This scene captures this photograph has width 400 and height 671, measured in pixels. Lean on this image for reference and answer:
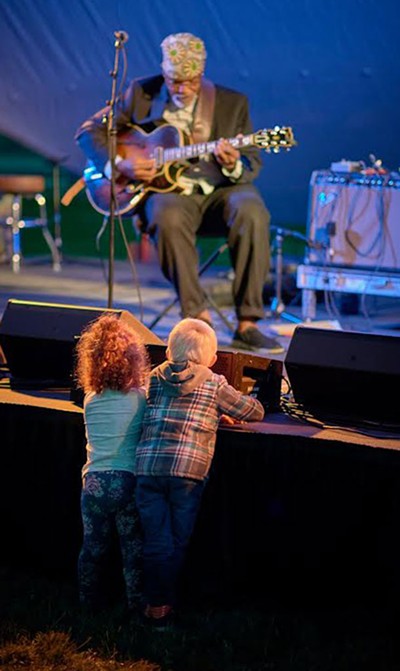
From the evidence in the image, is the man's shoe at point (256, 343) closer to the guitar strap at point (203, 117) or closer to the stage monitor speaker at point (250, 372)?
the guitar strap at point (203, 117)

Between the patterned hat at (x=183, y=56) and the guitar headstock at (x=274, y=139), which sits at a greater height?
the patterned hat at (x=183, y=56)

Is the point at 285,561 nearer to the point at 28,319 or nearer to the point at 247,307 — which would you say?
the point at 28,319

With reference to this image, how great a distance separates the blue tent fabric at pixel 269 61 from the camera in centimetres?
886

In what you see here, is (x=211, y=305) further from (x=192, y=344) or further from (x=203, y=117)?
(x=192, y=344)

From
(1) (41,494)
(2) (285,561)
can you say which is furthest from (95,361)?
(2) (285,561)

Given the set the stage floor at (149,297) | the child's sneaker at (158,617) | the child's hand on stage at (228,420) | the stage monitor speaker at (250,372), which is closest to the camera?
the child's sneaker at (158,617)

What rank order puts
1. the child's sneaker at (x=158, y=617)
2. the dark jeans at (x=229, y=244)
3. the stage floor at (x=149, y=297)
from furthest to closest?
the stage floor at (x=149, y=297), the dark jeans at (x=229, y=244), the child's sneaker at (x=158, y=617)

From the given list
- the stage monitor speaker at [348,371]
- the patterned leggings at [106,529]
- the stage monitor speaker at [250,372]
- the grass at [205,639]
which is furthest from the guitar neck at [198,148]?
the grass at [205,639]

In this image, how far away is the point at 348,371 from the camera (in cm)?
382

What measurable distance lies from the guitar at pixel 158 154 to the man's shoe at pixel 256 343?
3.20ft

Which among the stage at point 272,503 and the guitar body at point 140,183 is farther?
the guitar body at point 140,183

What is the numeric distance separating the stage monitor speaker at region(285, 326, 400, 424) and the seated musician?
1.91m

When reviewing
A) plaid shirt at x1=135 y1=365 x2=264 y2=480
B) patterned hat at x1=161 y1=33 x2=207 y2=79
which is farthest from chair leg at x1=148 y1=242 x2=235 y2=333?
plaid shirt at x1=135 y1=365 x2=264 y2=480

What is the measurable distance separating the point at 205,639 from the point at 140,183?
131 inches
